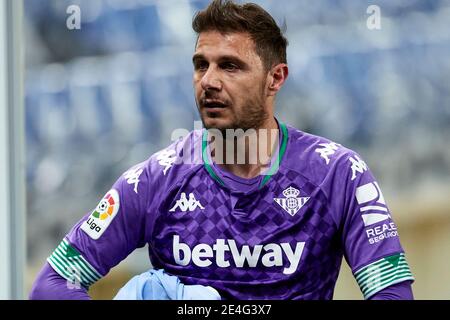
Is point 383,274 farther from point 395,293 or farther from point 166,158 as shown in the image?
point 166,158

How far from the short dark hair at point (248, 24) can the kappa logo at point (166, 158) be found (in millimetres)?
283

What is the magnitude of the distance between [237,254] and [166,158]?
271 millimetres

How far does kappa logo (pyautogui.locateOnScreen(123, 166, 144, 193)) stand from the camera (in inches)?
68.1

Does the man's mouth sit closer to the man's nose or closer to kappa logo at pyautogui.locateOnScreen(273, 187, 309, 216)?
the man's nose

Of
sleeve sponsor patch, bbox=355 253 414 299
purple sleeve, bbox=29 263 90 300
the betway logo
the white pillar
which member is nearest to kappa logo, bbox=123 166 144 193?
the betway logo

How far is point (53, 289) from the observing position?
1683mm

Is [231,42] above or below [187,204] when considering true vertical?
above

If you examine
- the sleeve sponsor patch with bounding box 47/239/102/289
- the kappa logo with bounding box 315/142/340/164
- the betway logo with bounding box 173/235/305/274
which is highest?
the kappa logo with bounding box 315/142/340/164

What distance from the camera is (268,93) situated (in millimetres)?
1785

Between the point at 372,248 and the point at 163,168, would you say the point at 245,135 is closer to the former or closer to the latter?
the point at 163,168

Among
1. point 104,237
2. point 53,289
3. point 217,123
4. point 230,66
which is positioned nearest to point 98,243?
point 104,237

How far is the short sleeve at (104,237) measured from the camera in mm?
1704

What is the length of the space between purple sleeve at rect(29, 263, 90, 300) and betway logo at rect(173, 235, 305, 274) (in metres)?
0.22
